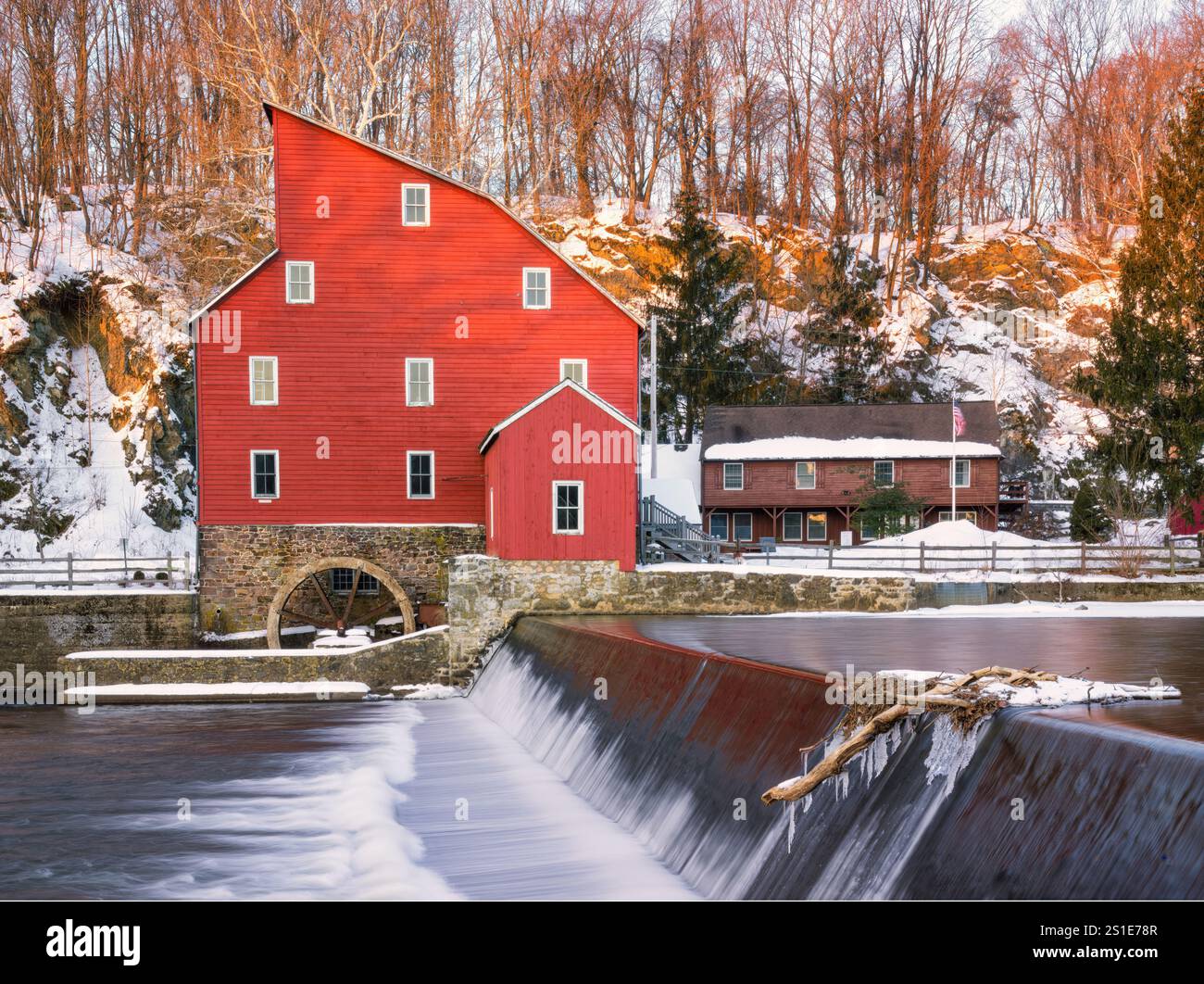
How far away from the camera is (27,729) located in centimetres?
1931

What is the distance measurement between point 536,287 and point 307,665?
37.8ft

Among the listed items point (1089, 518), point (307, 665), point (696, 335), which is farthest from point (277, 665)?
point (696, 335)

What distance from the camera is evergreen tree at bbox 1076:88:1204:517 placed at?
2878 centimetres

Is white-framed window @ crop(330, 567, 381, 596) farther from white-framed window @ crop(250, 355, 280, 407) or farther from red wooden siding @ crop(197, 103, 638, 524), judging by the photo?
white-framed window @ crop(250, 355, 280, 407)

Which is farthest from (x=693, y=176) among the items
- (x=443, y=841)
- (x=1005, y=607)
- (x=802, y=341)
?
(x=443, y=841)

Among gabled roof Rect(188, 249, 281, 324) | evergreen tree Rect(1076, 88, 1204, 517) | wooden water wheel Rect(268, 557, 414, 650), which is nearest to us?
wooden water wheel Rect(268, 557, 414, 650)

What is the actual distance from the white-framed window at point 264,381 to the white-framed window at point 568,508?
9.10 metres

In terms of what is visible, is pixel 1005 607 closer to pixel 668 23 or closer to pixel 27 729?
pixel 27 729

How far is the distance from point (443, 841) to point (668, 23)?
66510 mm

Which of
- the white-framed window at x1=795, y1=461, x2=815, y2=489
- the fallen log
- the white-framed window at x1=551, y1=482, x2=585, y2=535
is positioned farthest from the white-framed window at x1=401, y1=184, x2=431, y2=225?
the fallen log

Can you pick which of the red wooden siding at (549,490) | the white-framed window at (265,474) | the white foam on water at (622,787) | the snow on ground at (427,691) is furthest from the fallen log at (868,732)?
the white-framed window at (265,474)

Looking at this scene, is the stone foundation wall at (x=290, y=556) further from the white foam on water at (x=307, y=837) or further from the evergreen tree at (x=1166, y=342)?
the evergreen tree at (x=1166, y=342)

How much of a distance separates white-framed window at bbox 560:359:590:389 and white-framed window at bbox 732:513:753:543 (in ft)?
62.6

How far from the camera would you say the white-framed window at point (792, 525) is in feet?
155
